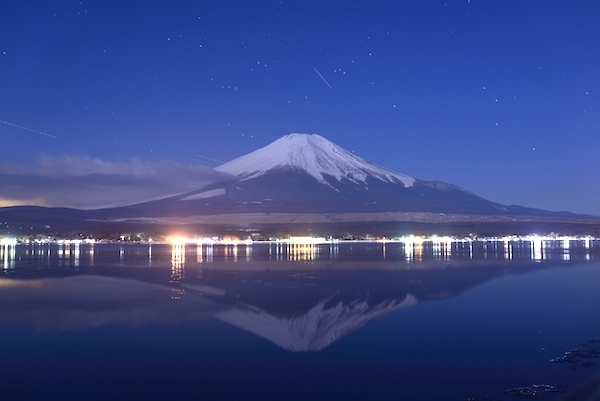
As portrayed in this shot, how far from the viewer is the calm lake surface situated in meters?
8.04

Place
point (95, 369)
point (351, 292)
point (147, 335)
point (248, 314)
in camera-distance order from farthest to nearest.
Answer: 1. point (351, 292)
2. point (248, 314)
3. point (147, 335)
4. point (95, 369)

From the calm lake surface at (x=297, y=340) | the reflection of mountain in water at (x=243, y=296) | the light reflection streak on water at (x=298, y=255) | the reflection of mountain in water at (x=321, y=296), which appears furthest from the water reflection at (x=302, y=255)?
the calm lake surface at (x=297, y=340)

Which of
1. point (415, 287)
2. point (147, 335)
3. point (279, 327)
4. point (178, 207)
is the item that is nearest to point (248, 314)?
point (279, 327)

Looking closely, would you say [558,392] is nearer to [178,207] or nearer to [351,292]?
[351,292]

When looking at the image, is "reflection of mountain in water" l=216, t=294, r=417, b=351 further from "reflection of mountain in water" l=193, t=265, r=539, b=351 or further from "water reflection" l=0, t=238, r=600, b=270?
"water reflection" l=0, t=238, r=600, b=270

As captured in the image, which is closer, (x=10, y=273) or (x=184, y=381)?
(x=184, y=381)

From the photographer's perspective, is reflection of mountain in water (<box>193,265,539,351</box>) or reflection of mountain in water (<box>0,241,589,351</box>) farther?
reflection of mountain in water (<box>0,241,589,351</box>)

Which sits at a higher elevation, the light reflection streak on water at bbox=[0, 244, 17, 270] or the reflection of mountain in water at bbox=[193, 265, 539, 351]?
the light reflection streak on water at bbox=[0, 244, 17, 270]

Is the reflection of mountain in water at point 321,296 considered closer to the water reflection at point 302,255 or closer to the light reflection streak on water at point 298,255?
the light reflection streak on water at point 298,255

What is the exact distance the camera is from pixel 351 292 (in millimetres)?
17828

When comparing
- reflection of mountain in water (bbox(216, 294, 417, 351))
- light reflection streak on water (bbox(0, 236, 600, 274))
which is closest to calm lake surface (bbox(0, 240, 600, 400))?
reflection of mountain in water (bbox(216, 294, 417, 351))

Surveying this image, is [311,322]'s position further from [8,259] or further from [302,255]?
[8,259]

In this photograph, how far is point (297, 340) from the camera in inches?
439

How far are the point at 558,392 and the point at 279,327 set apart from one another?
612 cm
